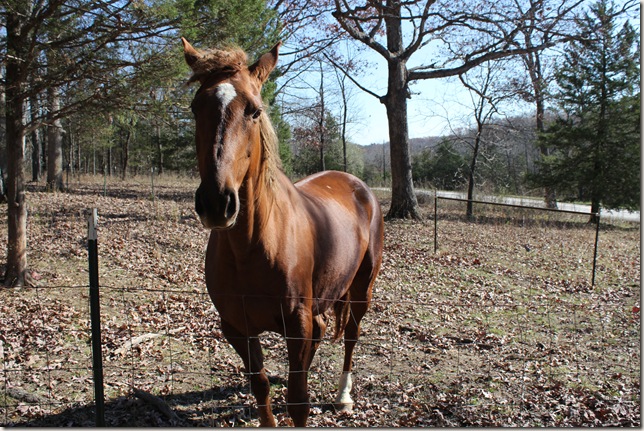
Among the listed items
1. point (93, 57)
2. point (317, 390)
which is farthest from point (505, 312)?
point (93, 57)

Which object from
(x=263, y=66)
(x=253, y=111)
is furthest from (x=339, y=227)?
(x=253, y=111)

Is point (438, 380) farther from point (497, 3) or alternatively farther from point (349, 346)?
point (497, 3)

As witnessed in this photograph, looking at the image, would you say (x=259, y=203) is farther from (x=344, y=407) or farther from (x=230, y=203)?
(x=344, y=407)

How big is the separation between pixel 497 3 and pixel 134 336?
37.4 feet

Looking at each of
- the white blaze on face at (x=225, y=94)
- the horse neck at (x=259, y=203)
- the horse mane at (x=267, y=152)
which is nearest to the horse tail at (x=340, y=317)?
the horse neck at (x=259, y=203)

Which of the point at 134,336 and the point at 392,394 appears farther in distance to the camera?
the point at 134,336

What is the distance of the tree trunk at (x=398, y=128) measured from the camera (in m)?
13.1

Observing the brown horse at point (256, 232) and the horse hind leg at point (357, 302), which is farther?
the horse hind leg at point (357, 302)

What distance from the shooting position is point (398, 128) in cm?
1328

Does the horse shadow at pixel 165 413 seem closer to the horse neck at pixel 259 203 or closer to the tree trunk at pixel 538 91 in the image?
the horse neck at pixel 259 203

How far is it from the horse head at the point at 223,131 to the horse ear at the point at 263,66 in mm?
81

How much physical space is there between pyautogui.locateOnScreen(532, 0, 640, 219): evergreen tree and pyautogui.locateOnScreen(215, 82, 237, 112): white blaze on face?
17139 mm

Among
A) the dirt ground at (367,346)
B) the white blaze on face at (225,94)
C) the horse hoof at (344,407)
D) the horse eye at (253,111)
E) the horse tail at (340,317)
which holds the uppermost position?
the white blaze on face at (225,94)

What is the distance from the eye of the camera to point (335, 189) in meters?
4.18
